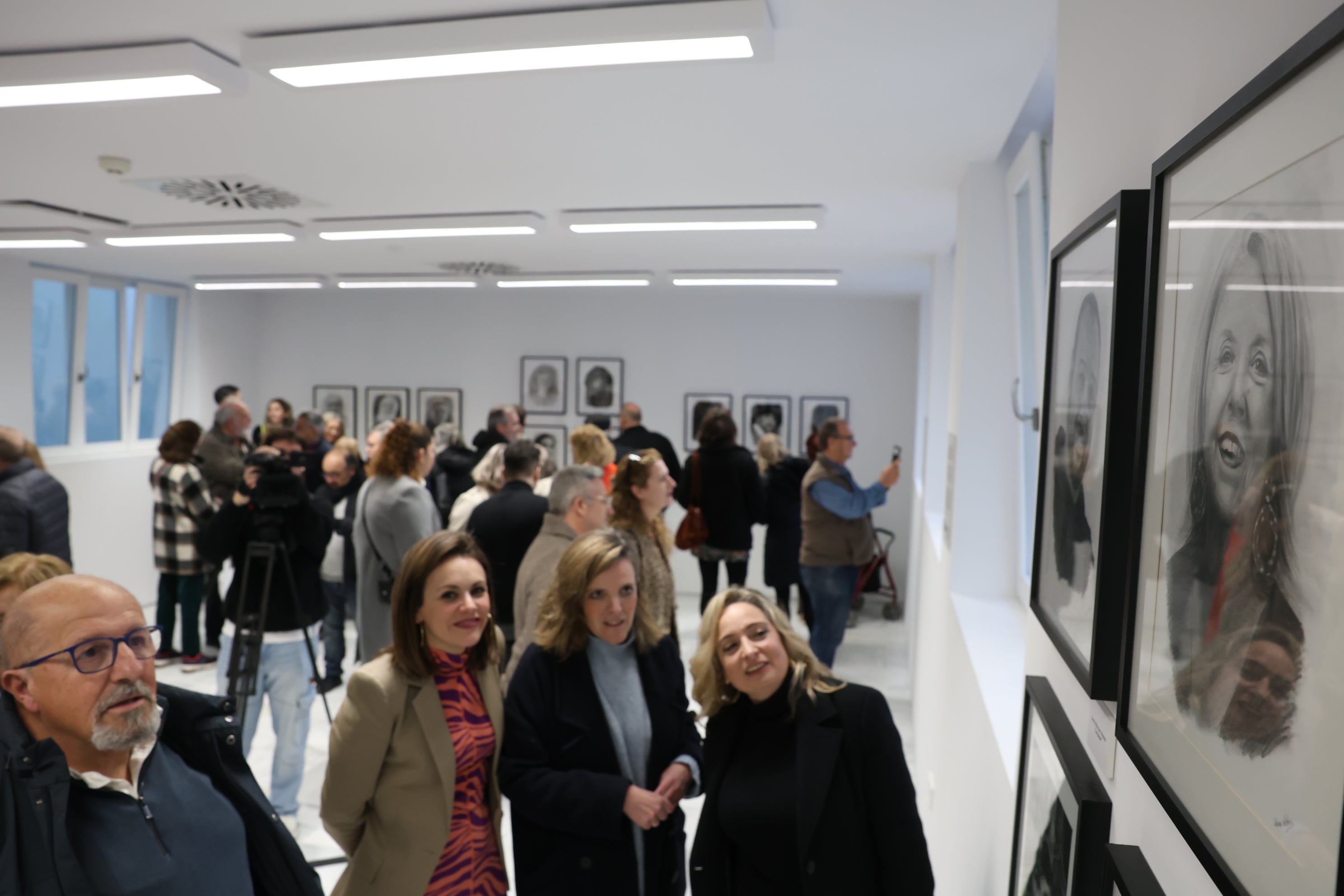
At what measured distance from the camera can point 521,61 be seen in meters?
2.36

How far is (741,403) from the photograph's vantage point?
380 inches

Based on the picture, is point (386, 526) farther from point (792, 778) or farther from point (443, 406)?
point (443, 406)

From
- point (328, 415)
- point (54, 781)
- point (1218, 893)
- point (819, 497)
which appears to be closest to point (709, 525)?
point (819, 497)

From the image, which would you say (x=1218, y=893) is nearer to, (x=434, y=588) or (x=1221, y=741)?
(x=1221, y=741)

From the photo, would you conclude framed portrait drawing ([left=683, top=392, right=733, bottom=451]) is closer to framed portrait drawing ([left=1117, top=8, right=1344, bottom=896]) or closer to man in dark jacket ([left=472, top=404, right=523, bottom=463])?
man in dark jacket ([left=472, top=404, right=523, bottom=463])

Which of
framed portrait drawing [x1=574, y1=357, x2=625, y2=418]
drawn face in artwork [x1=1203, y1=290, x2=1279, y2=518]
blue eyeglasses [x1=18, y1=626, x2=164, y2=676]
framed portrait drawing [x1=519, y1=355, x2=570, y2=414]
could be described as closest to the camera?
drawn face in artwork [x1=1203, y1=290, x2=1279, y2=518]

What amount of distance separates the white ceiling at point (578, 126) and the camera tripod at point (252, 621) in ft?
5.58

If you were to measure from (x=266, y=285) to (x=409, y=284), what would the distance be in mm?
1506

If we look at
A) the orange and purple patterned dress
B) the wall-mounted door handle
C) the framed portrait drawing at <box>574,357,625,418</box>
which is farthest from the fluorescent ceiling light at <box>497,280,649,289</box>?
the orange and purple patterned dress

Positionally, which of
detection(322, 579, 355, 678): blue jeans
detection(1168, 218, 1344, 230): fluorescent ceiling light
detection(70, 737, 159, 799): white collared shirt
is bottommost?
detection(322, 579, 355, 678): blue jeans

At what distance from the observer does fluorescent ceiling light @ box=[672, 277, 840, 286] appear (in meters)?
7.43

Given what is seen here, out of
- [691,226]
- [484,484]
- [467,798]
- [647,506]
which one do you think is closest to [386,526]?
[484,484]

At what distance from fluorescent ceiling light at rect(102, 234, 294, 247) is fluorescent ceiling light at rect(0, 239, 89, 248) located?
22 centimetres

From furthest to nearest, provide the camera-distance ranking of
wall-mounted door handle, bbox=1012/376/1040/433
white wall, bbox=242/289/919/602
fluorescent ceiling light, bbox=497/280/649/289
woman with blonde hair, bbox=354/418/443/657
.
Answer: white wall, bbox=242/289/919/602, fluorescent ceiling light, bbox=497/280/649/289, woman with blonde hair, bbox=354/418/443/657, wall-mounted door handle, bbox=1012/376/1040/433
